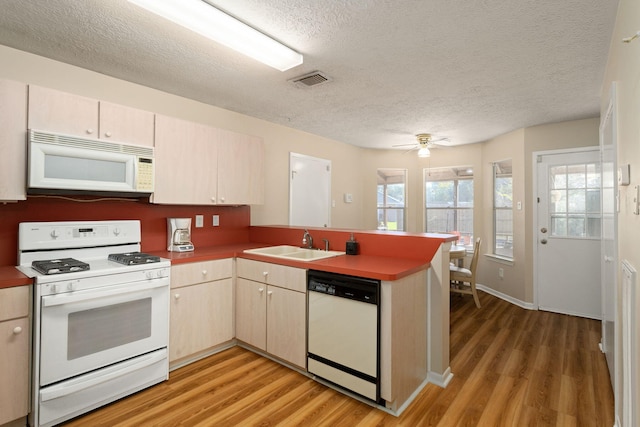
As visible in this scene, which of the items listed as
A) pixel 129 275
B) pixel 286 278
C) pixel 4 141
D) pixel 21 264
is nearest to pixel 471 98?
pixel 286 278

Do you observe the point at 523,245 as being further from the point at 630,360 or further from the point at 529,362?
the point at 630,360

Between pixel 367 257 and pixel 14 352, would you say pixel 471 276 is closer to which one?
pixel 367 257

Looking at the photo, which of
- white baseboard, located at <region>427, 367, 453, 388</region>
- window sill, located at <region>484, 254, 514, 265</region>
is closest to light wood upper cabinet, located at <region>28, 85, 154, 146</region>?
white baseboard, located at <region>427, 367, 453, 388</region>

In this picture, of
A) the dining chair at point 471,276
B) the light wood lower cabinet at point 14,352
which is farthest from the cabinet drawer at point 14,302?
the dining chair at point 471,276

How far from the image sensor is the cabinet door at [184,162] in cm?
273

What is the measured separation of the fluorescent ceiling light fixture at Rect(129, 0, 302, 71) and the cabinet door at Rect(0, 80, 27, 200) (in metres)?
1.09

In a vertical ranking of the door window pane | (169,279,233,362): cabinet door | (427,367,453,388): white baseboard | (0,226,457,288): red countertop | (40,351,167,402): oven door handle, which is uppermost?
the door window pane

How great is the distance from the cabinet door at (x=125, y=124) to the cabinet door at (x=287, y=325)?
1590mm

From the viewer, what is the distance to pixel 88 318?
6.65 feet

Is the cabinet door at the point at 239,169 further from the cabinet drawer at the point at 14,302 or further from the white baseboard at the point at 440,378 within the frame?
the white baseboard at the point at 440,378

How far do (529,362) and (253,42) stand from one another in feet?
10.7

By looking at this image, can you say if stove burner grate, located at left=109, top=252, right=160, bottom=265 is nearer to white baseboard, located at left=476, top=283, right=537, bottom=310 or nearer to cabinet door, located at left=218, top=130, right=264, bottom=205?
cabinet door, located at left=218, top=130, right=264, bottom=205

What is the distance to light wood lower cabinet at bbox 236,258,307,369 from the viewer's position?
8.11 ft

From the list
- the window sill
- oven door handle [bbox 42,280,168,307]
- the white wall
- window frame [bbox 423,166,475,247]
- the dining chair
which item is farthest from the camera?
window frame [bbox 423,166,475,247]
